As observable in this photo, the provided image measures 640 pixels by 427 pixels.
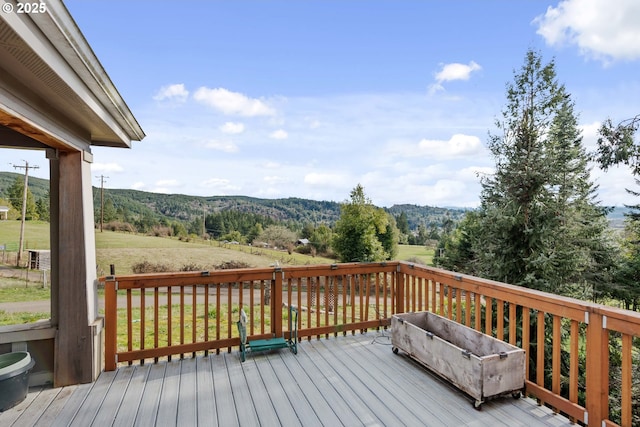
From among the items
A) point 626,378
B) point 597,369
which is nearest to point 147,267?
point 597,369

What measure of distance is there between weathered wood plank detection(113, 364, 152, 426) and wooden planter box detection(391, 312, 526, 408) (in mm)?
2219

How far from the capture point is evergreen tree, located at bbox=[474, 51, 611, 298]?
7855 millimetres

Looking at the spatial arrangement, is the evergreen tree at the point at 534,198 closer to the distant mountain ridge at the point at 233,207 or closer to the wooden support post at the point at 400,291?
the wooden support post at the point at 400,291

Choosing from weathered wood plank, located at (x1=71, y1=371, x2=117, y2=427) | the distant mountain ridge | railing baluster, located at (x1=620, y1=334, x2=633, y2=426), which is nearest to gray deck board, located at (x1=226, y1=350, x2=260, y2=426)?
weathered wood plank, located at (x1=71, y1=371, x2=117, y2=427)

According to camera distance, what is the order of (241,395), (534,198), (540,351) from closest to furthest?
(540,351)
(241,395)
(534,198)

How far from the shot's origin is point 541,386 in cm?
243

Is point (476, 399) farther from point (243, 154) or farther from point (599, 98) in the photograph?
point (243, 154)

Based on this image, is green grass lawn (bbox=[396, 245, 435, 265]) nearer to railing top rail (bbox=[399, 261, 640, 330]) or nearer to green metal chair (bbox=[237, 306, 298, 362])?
railing top rail (bbox=[399, 261, 640, 330])

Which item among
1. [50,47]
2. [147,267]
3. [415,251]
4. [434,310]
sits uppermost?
[50,47]

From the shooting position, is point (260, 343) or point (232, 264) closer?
point (260, 343)

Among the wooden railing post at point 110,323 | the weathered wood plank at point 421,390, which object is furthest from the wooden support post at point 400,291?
the wooden railing post at point 110,323

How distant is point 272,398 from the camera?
2471mm

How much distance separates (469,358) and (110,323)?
296cm

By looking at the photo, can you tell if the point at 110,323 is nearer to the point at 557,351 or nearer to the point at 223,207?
the point at 557,351
